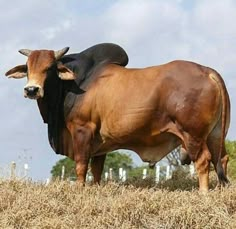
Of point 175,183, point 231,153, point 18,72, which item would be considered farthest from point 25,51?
point 231,153

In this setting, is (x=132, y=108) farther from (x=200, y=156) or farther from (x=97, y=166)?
(x=97, y=166)

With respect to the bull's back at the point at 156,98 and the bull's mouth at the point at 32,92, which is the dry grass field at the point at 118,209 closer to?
the bull's back at the point at 156,98

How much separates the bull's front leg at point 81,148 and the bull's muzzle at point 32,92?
0.66 m

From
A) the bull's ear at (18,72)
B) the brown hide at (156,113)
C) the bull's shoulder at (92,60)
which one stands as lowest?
the brown hide at (156,113)

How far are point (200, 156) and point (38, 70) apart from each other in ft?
7.20

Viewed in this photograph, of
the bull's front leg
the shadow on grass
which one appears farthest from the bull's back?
the shadow on grass

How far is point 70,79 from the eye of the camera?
8.70 meters

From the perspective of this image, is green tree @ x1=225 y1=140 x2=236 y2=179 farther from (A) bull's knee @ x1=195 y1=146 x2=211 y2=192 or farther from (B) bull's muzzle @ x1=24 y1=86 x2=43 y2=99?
(B) bull's muzzle @ x1=24 y1=86 x2=43 y2=99

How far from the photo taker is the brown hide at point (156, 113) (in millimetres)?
7824

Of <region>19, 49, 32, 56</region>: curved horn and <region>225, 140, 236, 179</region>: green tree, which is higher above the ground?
<region>19, 49, 32, 56</region>: curved horn

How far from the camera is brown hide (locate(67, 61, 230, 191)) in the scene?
7.82 meters

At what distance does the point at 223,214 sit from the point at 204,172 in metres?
1.41

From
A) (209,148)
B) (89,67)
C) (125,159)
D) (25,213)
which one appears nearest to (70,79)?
(89,67)

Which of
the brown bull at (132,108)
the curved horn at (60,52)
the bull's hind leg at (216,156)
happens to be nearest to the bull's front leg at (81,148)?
the brown bull at (132,108)
